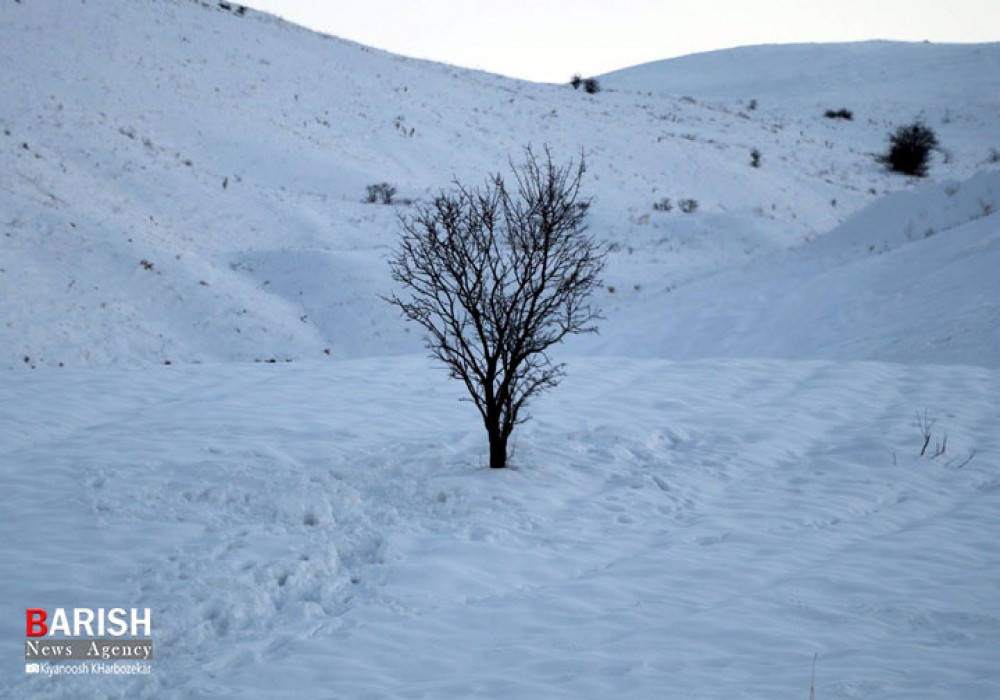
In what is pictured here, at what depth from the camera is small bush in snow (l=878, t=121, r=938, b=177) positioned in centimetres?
3688

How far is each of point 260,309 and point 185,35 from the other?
22822mm

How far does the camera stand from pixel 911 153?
1451 inches

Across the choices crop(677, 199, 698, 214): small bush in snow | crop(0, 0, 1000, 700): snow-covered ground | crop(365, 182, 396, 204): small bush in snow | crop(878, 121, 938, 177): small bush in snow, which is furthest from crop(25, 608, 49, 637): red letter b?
crop(878, 121, 938, 177): small bush in snow

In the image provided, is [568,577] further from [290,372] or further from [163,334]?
[163,334]

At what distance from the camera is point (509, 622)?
14.8ft

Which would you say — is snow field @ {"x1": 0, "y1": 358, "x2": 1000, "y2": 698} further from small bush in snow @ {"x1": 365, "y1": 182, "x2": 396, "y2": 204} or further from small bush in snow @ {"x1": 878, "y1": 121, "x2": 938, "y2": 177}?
small bush in snow @ {"x1": 878, "y1": 121, "x2": 938, "y2": 177}

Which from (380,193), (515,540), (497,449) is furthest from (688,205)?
(515,540)

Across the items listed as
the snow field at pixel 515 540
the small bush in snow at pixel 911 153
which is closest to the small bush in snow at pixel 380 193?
the snow field at pixel 515 540

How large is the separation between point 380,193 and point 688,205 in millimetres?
11583

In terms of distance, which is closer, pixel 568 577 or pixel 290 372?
pixel 568 577

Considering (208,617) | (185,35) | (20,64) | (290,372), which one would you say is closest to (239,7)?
(185,35)

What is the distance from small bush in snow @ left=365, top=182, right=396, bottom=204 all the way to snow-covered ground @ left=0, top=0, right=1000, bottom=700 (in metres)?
0.53

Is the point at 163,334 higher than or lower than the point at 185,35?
lower

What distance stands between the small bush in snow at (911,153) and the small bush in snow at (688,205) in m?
14.3
